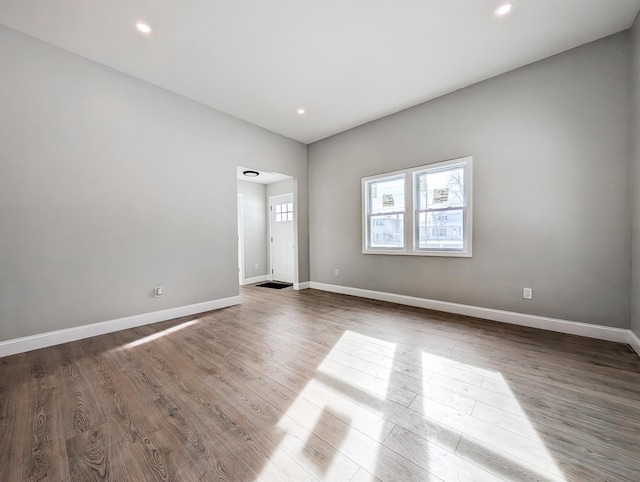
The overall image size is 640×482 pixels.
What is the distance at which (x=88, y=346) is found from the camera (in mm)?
2646

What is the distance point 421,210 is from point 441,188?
424 millimetres

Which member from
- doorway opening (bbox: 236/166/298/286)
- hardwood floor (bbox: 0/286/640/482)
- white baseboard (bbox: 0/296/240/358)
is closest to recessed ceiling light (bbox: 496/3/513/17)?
hardwood floor (bbox: 0/286/640/482)

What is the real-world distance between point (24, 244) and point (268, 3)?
3292mm

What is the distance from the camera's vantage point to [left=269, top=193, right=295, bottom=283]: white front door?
250 inches

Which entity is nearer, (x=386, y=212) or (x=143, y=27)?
(x=143, y=27)

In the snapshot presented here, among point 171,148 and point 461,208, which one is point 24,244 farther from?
point 461,208

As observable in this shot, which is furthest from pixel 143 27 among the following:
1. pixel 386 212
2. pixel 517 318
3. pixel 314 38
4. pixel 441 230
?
pixel 517 318

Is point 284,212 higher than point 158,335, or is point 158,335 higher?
point 284,212

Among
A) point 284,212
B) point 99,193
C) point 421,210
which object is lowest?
point 421,210

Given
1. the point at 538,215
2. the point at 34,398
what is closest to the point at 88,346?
the point at 34,398

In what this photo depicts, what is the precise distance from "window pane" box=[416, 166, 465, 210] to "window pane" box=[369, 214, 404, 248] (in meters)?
0.48

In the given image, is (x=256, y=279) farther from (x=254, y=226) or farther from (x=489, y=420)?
(x=489, y=420)

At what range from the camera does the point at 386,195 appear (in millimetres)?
4438

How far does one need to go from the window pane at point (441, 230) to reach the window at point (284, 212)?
3.31 meters
